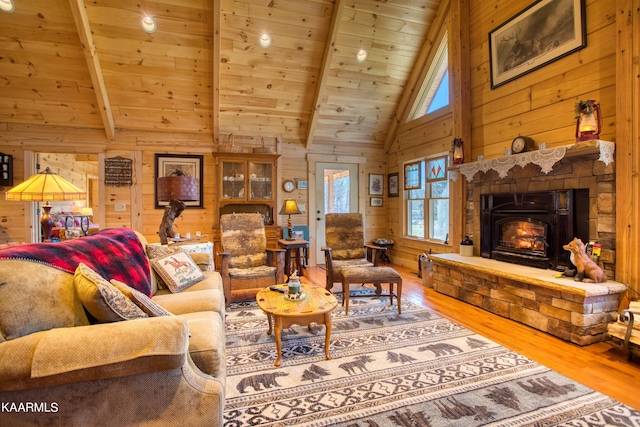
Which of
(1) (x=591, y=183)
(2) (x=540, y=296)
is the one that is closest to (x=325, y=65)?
(1) (x=591, y=183)

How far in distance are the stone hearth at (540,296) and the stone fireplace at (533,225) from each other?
0.16m

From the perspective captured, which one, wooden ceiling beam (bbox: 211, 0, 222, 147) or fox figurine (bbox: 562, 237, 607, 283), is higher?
wooden ceiling beam (bbox: 211, 0, 222, 147)

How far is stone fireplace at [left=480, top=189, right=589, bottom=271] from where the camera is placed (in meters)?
3.03

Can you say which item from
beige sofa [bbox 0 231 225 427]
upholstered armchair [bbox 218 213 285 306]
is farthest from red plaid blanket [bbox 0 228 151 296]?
upholstered armchair [bbox 218 213 285 306]

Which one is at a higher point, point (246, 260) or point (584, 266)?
point (584, 266)

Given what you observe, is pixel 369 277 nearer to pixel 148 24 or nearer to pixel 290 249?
pixel 290 249

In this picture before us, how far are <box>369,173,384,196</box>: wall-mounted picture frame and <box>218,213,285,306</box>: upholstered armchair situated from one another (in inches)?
120

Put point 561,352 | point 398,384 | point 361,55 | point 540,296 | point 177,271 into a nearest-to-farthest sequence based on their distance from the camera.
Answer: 1. point 398,384
2. point 561,352
3. point 177,271
4. point 540,296
5. point 361,55

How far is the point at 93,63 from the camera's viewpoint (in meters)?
4.14

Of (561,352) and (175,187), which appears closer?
(561,352)

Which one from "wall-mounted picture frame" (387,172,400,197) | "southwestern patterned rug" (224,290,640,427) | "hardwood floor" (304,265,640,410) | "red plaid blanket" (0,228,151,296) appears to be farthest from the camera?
"wall-mounted picture frame" (387,172,400,197)

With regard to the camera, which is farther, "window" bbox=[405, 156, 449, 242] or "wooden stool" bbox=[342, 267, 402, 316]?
"window" bbox=[405, 156, 449, 242]

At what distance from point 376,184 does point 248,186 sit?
2.62 meters

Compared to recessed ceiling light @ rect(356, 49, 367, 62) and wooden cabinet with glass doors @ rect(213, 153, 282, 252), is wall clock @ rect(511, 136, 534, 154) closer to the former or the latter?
recessed ceiling light @ rect(356, 49, 367, 62)
